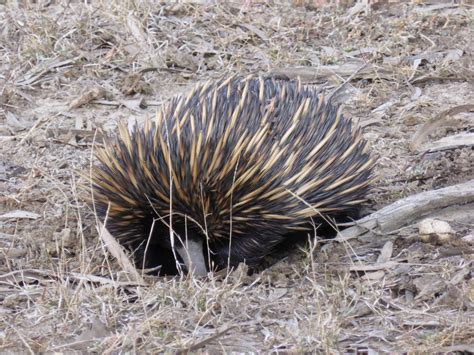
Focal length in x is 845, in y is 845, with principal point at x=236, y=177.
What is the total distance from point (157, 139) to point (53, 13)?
123 inches

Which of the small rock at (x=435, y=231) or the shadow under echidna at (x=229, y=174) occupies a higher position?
the shadow under echidna at (x=229, y=174)

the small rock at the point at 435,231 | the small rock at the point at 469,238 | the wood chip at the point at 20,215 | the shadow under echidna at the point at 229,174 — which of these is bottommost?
the small rock at the point at 469,238

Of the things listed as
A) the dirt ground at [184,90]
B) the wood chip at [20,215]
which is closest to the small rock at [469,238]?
the dirt ground at [184,90]

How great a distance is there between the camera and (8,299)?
10.7 feet

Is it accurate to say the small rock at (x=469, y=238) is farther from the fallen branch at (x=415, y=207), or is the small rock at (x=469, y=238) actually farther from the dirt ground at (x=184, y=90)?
the fallen branch at (x=415, y=207)

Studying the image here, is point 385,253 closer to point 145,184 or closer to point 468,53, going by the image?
point 145,184

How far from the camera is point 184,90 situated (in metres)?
5.62

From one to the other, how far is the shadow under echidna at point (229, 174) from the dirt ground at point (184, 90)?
0.19 m

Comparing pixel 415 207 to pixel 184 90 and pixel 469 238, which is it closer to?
pixel 469 238

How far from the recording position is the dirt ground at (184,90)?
2.97m

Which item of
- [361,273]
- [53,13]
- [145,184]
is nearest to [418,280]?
[361,273]

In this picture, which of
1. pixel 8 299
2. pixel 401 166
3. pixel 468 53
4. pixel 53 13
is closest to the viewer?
pixel 8 299

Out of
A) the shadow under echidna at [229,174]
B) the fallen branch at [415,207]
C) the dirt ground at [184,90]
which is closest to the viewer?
the dirt ground at [184,90]

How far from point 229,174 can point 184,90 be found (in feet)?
6.76
